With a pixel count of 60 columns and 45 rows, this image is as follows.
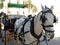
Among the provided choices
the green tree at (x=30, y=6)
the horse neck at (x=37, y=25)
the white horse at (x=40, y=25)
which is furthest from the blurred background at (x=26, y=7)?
the horse neck at (x=37, y=25)

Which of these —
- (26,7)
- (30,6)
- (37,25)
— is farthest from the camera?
(30,6)

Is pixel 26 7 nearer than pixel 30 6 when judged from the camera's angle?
Yes

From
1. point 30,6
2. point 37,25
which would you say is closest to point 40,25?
point 37,25

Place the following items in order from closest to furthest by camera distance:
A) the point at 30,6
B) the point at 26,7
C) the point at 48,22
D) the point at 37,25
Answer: the point at 48,22 → the point at 37,25 → the point at 26,7 → the point at 30,6

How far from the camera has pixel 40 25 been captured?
13.2 ft

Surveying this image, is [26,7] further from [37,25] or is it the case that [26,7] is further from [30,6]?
[37,25]

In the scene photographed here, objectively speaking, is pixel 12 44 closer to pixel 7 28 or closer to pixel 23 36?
pixel 7 28

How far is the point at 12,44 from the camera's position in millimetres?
6703

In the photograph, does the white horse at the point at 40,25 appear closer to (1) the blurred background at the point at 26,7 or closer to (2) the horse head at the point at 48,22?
(2) the horse head at the point at 48,22

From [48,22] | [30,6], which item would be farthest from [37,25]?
[30,6]

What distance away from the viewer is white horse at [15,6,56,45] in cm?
396

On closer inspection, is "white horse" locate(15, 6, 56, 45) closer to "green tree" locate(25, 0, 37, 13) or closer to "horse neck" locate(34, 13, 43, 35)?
"horse neck" locate(34, 13, 43, 35)

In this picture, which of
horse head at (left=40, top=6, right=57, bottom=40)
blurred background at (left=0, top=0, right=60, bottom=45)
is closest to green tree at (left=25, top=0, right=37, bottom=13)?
blurred background at (left=0, top=0, right=60, bottom=45)

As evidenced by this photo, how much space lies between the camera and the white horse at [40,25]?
396 centimetres
